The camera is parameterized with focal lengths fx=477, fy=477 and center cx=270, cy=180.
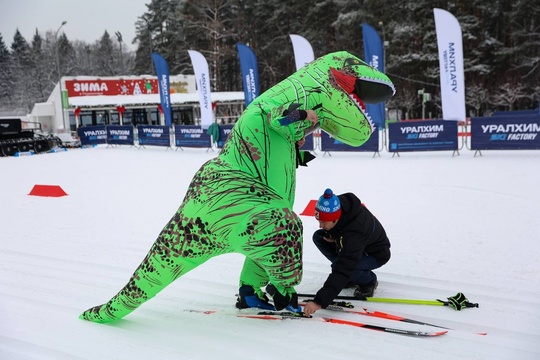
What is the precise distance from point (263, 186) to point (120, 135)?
21.7 meters

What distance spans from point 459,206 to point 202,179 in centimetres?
573

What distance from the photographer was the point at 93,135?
78.6 feet

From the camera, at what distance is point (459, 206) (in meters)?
7.56

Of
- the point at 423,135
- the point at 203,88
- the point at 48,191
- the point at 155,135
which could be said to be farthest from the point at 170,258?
the point at 155,135

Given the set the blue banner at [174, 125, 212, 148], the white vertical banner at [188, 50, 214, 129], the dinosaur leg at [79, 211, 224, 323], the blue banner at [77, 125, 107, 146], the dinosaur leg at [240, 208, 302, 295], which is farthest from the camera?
the blue banner at [77, 125, 107, 146]

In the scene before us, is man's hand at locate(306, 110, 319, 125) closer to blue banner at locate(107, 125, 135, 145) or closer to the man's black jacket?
the man's black jacket

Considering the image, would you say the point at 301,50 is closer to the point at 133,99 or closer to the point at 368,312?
the point at 368,312

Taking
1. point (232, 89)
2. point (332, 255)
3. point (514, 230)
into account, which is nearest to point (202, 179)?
point (332, 255)

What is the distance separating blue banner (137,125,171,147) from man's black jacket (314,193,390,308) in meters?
18.2

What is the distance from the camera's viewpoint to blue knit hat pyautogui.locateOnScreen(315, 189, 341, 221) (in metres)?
3.48

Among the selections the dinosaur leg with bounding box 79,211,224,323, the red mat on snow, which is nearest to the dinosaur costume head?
the dinosaur leg with bounding box 79,211,224,323

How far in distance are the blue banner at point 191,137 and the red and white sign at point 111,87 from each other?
55.2 feet

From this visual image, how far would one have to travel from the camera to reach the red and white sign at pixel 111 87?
33.8 metres

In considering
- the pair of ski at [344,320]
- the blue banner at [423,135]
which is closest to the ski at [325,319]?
the pair of ski at [344,320]
